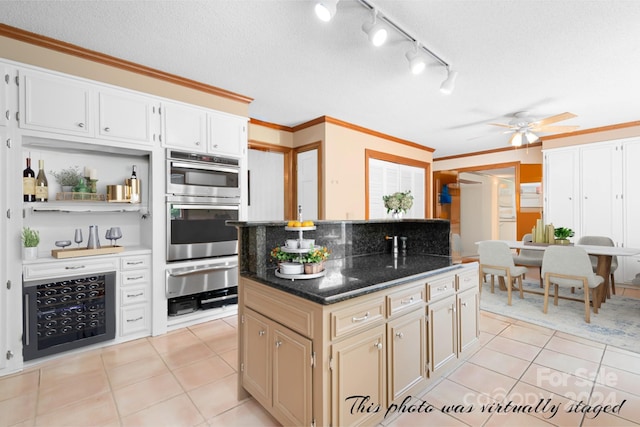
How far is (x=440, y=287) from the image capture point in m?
2.22

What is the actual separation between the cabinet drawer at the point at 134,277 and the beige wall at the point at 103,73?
1.84 metres

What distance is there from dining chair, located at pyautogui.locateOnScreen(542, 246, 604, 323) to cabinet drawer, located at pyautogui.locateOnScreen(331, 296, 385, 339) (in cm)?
308

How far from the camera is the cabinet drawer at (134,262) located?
116 inches

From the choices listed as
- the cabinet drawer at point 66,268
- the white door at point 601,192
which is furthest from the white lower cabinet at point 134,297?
the white door at point 601,192

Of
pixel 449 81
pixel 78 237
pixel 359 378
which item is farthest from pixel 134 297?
pixel 449 81

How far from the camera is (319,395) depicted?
1.50 meters

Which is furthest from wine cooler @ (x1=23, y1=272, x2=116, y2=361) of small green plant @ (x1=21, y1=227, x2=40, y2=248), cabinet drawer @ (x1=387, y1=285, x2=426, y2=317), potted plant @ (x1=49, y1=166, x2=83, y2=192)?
cabinet drawer @ (x1=387, y1=285, x2=426, y2=317)

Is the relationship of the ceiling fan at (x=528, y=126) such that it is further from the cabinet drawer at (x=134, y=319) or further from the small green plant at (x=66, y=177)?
the small green plant at (x=66, y=177)

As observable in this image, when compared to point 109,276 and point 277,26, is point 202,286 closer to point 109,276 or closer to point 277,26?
point 109,276

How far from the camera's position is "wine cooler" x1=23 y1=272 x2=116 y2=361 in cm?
249

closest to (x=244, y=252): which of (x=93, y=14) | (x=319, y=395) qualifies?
(x=319, y=395)

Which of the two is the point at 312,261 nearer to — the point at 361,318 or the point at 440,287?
the point at 361,318

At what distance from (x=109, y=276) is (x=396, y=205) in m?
2.83

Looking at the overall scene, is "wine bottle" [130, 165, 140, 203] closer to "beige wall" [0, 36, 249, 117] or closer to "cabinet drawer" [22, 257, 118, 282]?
"cabinet drawer" [22, 257, 118, 282]
